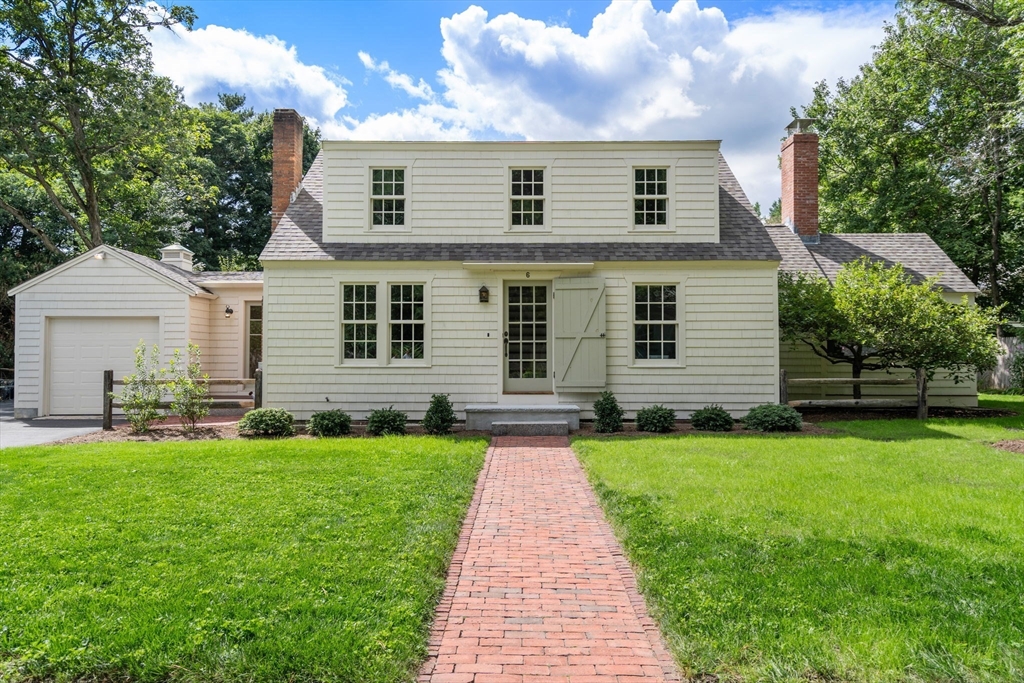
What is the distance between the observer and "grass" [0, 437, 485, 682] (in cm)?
319

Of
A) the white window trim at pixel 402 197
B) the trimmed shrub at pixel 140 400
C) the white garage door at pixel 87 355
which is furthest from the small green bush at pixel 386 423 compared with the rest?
the white garage door at pixel 87 355

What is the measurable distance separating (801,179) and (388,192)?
11107mm

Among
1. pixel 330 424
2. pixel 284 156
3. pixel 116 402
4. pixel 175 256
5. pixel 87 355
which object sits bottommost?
pixel 330 424

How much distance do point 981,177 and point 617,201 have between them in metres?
16.4

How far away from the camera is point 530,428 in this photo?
11141 millimetres

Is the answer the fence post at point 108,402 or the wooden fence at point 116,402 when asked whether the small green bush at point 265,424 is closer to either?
the wooden fence at point 116,402

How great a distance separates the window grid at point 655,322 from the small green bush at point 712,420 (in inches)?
58.6

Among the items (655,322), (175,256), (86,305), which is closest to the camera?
(655,322)

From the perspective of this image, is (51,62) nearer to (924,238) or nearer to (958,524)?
(958,524)

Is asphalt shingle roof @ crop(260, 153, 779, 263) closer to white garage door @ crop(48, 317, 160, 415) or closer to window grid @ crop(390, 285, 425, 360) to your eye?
window grid @ crop(390, 285, 425, 360)

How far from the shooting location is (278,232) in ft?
42.3

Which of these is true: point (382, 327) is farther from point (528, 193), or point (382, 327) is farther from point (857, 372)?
point (857, 372)

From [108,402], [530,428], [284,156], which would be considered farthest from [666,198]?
[108,402]

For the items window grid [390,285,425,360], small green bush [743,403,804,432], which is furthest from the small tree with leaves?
small green bush [743,403,804,432]
